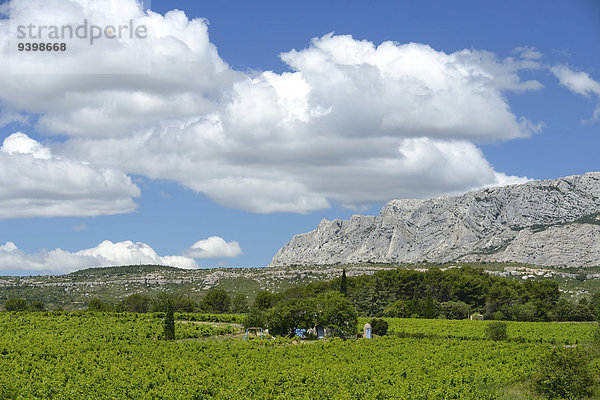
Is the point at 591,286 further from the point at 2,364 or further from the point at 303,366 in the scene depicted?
the point at 2,364

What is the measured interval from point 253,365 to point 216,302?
7799 cm

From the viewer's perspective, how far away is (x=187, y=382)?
37656 millimetres

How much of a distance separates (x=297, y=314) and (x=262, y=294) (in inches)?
1570

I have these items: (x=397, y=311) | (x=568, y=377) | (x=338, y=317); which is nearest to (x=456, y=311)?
(x=397, y=311)

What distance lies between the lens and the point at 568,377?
33969 mm

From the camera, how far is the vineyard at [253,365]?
117 feet

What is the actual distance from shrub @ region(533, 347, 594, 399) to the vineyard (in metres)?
2.86

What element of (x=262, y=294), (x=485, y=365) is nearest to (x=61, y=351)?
(x=485, y=365)

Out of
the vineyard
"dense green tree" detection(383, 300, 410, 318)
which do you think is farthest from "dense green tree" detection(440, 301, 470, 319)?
the vineyard

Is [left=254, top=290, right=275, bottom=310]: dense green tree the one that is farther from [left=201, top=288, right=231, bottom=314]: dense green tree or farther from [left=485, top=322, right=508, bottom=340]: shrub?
[left=485, top=322, right=508, bottom=340]: shrub

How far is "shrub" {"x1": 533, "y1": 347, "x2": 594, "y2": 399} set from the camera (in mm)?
33906

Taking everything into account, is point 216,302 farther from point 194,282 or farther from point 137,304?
point 194,282

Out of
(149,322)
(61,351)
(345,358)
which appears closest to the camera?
(345,358)

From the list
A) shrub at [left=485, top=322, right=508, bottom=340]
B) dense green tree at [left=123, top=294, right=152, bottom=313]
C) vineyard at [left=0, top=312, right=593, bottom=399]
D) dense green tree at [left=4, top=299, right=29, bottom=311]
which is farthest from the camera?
dense green tree at [left=123, top=294, right=152, bottom=313]
